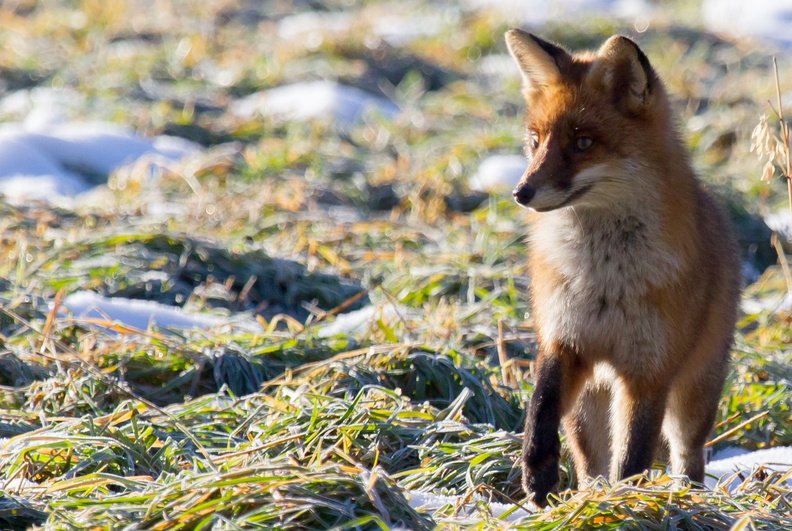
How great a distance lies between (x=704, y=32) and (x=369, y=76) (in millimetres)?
5853

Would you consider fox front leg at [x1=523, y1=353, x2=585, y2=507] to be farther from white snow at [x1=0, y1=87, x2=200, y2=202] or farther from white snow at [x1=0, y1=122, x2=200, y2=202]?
white snow at [x1=0, y1=122, x2=200, y2=202]

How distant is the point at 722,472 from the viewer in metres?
4.40

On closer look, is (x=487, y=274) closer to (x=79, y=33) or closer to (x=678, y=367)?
(x=678, y=367)

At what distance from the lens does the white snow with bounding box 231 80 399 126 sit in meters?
11.3

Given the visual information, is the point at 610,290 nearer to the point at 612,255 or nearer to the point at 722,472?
the point at 612,255

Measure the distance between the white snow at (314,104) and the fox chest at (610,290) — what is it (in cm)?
740

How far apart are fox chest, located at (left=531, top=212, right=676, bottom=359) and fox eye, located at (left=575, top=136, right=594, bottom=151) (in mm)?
282

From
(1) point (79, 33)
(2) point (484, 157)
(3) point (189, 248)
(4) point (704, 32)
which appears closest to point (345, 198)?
(2) point (484, 157)

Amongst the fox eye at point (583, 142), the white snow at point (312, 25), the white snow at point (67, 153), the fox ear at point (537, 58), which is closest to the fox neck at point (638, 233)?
the fox eye at point (583, 142)

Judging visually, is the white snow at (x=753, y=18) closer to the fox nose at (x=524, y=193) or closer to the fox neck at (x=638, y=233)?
the fox neck at (x=638, y=233)

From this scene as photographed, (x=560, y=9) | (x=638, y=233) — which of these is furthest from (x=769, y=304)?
(x=560, y=9)

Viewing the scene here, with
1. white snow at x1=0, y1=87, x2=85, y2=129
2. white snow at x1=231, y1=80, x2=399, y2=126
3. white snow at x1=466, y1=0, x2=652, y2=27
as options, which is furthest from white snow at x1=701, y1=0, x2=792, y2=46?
white snow at x1=0, y1=87, x2=85, y2=129

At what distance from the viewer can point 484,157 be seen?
9914mm

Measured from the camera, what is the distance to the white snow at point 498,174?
9.11m
